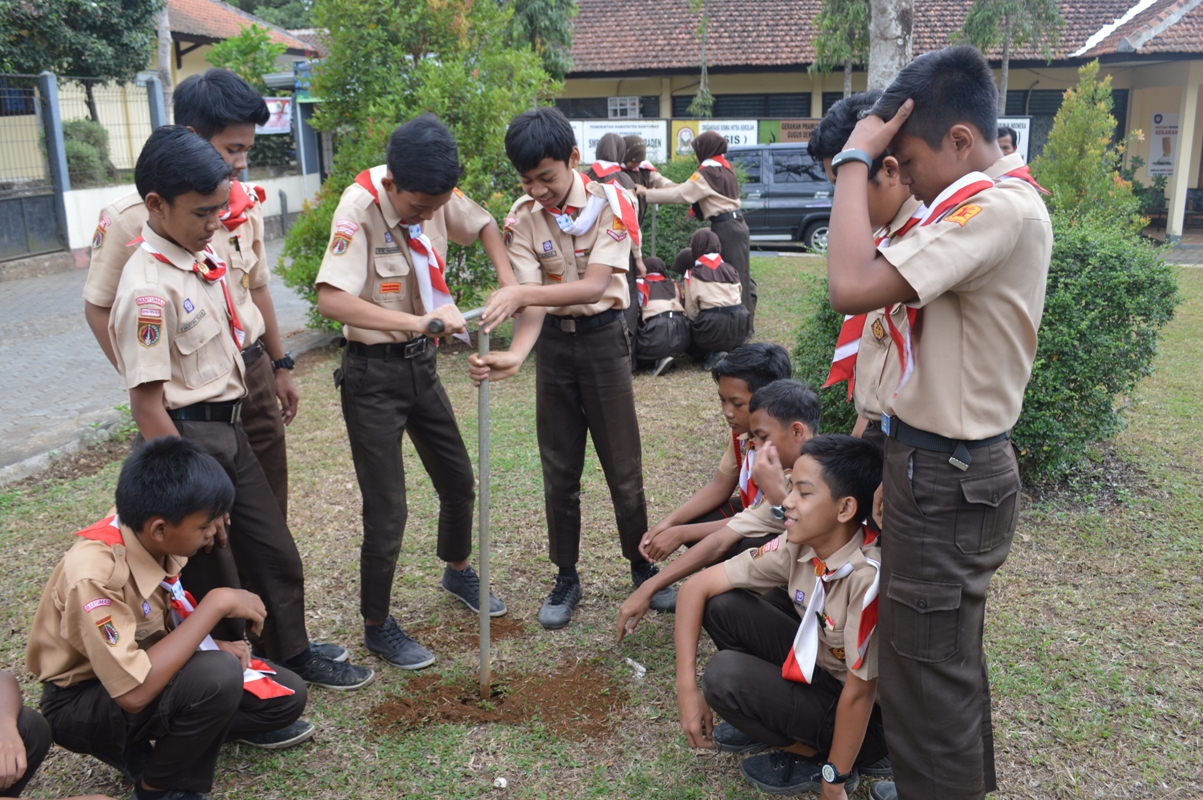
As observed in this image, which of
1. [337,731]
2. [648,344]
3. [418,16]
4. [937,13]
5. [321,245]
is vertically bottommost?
[337,731]

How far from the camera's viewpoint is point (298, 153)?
60.5 feet

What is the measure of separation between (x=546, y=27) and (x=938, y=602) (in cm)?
1754

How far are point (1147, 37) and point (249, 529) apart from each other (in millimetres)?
16847

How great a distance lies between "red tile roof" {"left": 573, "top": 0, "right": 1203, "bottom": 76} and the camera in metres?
18.1

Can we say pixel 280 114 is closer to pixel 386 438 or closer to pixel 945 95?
pixel 386 438

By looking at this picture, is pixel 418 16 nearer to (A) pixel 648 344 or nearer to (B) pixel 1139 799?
(A) pixel 648 344

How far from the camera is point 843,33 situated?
16031 millimetres

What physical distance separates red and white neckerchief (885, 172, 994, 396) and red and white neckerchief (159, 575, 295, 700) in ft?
6.40

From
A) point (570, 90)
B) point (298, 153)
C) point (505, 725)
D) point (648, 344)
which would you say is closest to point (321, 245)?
point (648, 344)

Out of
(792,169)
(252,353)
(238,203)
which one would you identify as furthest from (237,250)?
(792,169)

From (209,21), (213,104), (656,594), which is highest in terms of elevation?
(209,21)

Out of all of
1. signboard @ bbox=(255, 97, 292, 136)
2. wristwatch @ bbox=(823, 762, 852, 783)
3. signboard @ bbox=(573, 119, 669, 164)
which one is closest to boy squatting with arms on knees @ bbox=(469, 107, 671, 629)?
wristwatch @ bbox=(823, 762, 852, 783)

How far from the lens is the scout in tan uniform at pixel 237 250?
2.96 m

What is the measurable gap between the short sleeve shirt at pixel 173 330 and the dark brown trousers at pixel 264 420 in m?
0.26
